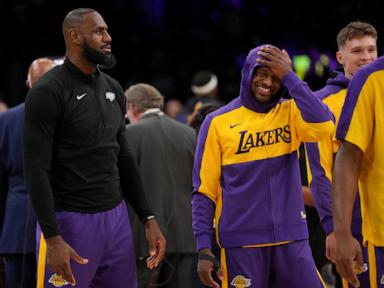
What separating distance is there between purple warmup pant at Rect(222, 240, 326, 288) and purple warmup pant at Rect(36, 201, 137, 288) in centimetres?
52

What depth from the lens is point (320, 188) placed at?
4.74 m

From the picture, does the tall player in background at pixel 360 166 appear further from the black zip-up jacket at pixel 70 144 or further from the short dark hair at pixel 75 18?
the short dark hair at pixel 75 18

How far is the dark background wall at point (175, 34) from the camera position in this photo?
523 inches

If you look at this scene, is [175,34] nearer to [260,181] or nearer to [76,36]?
[76,36]

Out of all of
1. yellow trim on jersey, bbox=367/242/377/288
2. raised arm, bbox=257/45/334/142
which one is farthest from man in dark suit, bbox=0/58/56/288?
yellow trim on jersey, bbox=367/242/377/288

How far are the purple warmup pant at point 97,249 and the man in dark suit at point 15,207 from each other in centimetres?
130

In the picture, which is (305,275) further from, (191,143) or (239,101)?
(191,143)

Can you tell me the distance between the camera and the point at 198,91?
9.76m

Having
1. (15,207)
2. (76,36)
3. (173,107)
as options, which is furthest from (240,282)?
(173,107)

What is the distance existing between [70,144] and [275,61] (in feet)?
3.73

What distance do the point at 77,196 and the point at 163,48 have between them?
9.83 meters

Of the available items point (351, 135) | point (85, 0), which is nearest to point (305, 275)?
point (351, 135)

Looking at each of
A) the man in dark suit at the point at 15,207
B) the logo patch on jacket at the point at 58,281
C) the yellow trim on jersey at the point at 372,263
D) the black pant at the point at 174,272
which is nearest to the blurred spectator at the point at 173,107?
the black pant at the point at 174,272

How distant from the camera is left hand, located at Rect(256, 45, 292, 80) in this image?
464 centimetres
